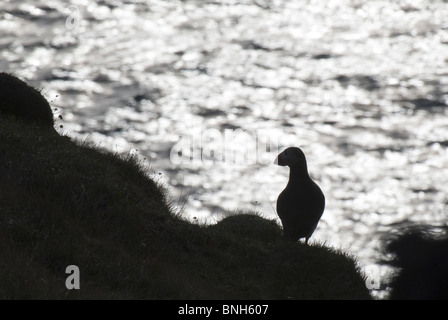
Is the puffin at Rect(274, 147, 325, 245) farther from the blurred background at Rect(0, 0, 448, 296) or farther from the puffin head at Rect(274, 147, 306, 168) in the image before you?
the blurred background at Rect(0, 0, 448, 296)

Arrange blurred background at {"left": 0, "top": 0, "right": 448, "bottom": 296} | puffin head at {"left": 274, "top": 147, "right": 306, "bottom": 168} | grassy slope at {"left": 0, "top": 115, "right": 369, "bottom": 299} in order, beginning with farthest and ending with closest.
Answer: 1. blurred background at {"left": 0, "top": 0, "right": 448, "bottom": 296}
2. puffin head at {"left": 274, "top": 147, "right": 306, "bottom": 168}
3. grassy slope at {"left": 0, "top": 115, "right": 369, "bottom": 299}

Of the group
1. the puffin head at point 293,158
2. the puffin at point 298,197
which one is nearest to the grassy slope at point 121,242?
the puffin at point 298,197

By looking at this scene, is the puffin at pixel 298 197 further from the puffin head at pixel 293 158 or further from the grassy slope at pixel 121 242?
the grassy slope at pixel 121 242

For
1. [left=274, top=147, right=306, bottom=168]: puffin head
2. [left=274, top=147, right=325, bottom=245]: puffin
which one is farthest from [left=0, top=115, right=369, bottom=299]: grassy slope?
[left=274, top=147, right=306, bottom=168]: puffin head

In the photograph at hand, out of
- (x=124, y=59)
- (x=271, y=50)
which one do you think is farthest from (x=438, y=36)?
(x=124, y=59)

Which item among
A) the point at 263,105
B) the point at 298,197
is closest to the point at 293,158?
the point at 298,197

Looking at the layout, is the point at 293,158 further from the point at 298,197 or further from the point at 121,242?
the point at 121,242

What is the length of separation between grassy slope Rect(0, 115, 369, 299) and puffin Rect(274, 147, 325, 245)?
2.77ft

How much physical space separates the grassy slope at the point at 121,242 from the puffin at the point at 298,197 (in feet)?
2.77

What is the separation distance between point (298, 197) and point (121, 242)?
14.0ft

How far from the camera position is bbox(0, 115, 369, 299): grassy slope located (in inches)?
567

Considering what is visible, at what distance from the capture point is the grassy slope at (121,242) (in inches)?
567
